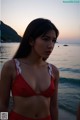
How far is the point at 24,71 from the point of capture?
1193 mm

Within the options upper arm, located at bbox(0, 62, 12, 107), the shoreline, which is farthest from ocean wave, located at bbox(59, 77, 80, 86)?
upper arm, located at bbox(0, 62, 12, 107)

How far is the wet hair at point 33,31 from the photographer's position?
1.17m

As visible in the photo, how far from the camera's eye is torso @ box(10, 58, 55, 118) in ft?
3.74

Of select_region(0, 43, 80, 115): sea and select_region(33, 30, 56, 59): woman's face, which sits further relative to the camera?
select_region(0, 43, 80, 115): sea

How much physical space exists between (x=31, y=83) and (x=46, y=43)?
0.18 meters

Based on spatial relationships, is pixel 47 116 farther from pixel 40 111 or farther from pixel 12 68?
pixel 12 68

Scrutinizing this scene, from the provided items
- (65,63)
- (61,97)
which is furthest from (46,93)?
(65,63)

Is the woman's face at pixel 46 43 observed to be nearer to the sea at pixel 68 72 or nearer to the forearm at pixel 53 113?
the forearm at pixel 53 113

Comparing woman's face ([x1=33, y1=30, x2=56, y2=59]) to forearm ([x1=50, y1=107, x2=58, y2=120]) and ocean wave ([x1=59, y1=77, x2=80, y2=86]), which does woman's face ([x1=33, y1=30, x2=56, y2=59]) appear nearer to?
forearm ([x1=50, y1=107, x2=58, y2=120])

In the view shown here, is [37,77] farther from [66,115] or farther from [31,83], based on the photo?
[66,115]

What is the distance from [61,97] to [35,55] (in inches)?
130

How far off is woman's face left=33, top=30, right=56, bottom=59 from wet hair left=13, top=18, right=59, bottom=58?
0.06 ft

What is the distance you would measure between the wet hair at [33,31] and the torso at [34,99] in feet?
0.21

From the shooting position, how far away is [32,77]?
1.20 m
